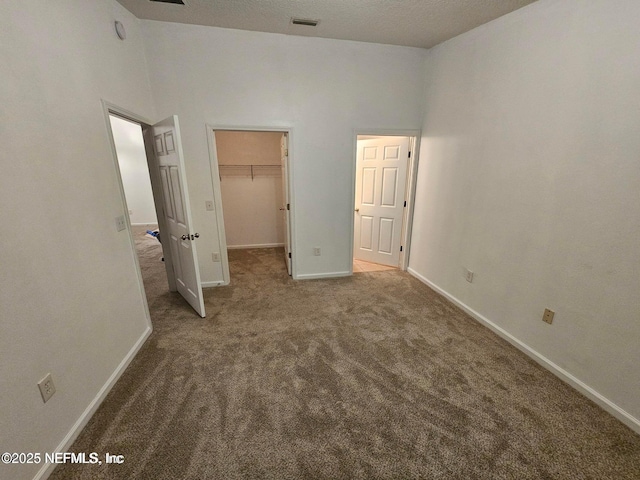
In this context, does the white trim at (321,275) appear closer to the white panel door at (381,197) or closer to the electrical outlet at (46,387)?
the white panel door at (381,197)

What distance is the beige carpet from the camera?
4.37ft

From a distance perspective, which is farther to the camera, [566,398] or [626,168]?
[566,398]

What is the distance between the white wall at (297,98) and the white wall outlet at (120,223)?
1021 mm

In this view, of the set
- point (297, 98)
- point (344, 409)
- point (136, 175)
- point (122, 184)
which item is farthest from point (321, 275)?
point (136, 175)

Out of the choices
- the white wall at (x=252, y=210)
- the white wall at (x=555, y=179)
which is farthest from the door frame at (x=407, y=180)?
the white wall at (x=252, y=210)

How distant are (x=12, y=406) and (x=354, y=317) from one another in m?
2.31

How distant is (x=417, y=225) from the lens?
11.7 ft

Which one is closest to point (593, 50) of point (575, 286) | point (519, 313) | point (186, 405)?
point (575, 286)

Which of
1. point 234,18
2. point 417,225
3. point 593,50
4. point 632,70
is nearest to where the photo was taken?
point 632,70

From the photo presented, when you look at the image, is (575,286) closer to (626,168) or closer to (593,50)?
(626,168)

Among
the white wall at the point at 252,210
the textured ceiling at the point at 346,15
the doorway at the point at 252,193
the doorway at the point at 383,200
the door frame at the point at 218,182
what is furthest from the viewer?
the white wall at the point at 252,210

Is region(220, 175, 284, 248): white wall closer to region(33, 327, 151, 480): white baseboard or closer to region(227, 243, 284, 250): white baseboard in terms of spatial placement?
region(227, 243, 284, 250): white baseboard

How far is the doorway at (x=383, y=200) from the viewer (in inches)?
140

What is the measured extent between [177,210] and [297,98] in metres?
1.82
